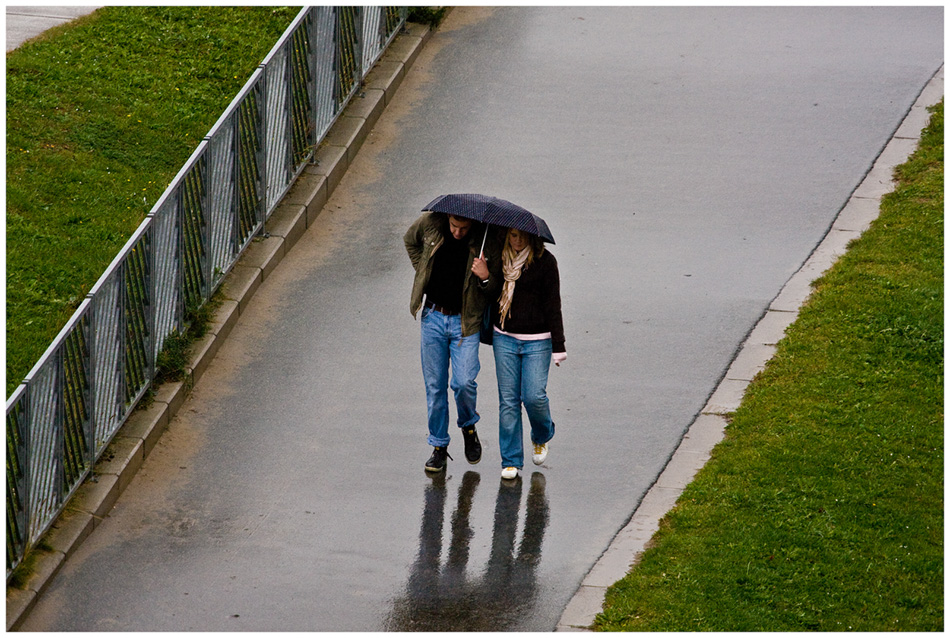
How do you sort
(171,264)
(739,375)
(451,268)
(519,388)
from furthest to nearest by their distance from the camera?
(739,375)
(171,264)
(519,388)
(451,268)

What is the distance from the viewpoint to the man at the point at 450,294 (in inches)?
309

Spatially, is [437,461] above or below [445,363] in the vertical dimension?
below

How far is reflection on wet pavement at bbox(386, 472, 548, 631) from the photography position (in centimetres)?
715

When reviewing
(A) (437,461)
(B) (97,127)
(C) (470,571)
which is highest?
(B) (97,127)

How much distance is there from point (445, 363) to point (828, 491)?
7.70ft

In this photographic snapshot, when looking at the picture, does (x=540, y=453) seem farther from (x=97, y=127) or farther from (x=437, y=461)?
(x=97, y=127)

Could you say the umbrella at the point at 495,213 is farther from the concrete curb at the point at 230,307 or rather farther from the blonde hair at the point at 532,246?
the concrete curb at the point at 230,307

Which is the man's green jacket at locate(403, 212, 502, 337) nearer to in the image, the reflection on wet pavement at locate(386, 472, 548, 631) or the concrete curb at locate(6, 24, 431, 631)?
the reflection on wet pavement at locate(386, 472, 548, 631)

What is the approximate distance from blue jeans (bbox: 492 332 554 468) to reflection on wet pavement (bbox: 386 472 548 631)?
287 mm

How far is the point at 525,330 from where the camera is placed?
7.83 meters

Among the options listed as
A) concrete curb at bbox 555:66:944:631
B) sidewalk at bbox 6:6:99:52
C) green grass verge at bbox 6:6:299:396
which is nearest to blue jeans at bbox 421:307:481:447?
concrete curb at bbox 555:66:944:631

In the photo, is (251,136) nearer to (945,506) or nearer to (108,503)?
(108,503)

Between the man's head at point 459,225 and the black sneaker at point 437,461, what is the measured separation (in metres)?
1.40

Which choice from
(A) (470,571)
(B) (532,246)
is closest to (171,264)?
(B) (532,246)
